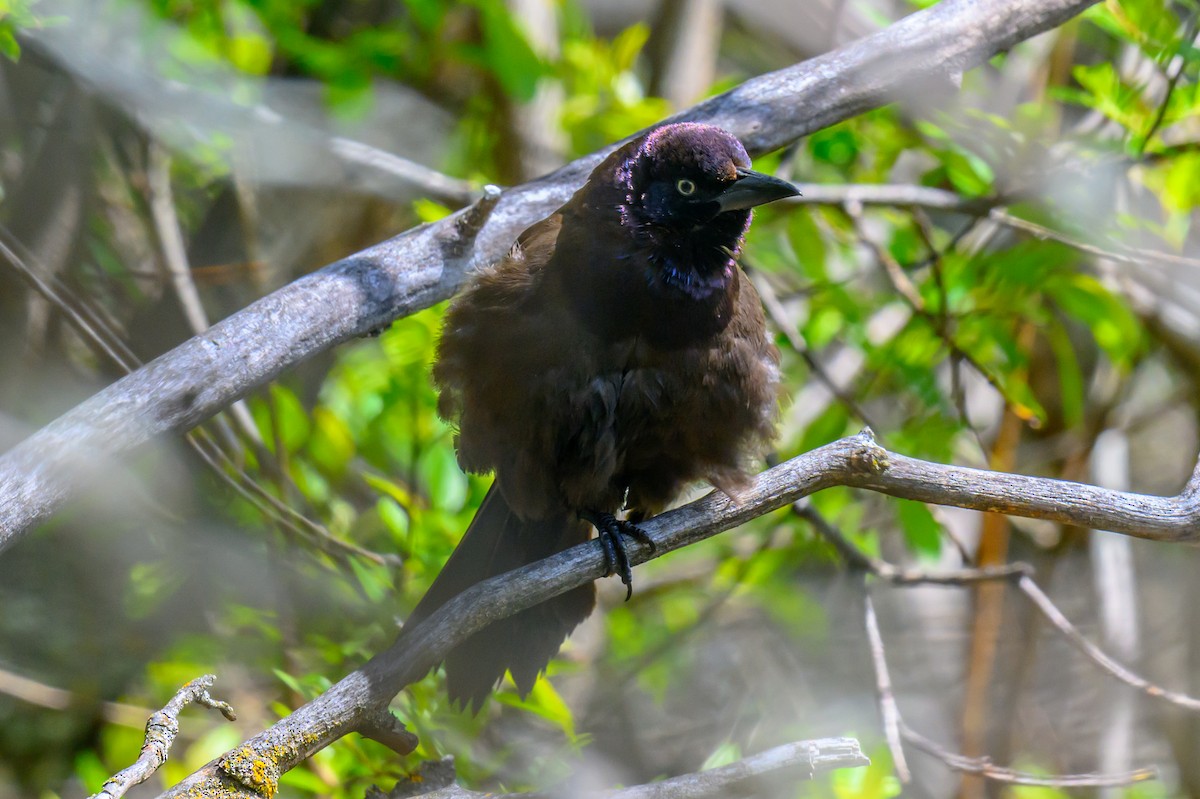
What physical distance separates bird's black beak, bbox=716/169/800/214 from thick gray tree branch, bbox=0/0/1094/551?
0.28 m

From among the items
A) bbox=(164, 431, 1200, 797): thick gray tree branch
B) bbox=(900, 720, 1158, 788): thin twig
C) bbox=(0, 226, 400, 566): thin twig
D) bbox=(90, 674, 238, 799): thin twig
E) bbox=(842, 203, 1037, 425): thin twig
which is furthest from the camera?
bbox=(842, 203, 1037, 425): thin twig

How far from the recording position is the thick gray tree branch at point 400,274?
1704mm

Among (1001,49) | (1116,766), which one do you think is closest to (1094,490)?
(1001,49)

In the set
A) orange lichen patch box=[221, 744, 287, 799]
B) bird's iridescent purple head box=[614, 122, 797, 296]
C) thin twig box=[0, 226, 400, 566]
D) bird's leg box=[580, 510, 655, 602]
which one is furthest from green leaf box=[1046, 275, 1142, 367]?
orange lichen patch box=[221, 744, 287, 799]

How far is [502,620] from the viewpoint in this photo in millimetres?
2463

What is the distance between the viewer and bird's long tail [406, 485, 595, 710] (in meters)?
2.49

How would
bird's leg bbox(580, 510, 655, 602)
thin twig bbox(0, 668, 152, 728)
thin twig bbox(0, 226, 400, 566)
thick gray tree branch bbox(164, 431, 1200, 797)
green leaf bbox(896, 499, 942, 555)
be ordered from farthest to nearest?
thin twig bbox(0, 668, 152, 728) → green leaf bbox(896, 499, 942, 555) → thin twig bbox(0, 226, 400, 566) → bird's leg bbox(580, 510, 655, 602) → thick gray tree branch bbox(164, 431, 1200, 797)

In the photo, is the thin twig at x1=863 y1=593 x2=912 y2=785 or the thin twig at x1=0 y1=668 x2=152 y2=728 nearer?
the thin twig at x1=863 y1=593 x2=912 y2=785

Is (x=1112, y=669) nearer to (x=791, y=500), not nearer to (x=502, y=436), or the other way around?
(x=791, y=500)

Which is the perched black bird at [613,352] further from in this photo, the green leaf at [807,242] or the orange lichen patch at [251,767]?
the green leaf at [807,242]

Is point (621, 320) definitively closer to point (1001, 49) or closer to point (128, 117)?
point (1001, 49)

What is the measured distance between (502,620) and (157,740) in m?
0.94

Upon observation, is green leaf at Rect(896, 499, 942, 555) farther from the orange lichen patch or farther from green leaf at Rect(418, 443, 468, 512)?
the orange lichen patch

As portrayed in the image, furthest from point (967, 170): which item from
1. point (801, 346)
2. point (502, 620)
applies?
point (502, 620)
